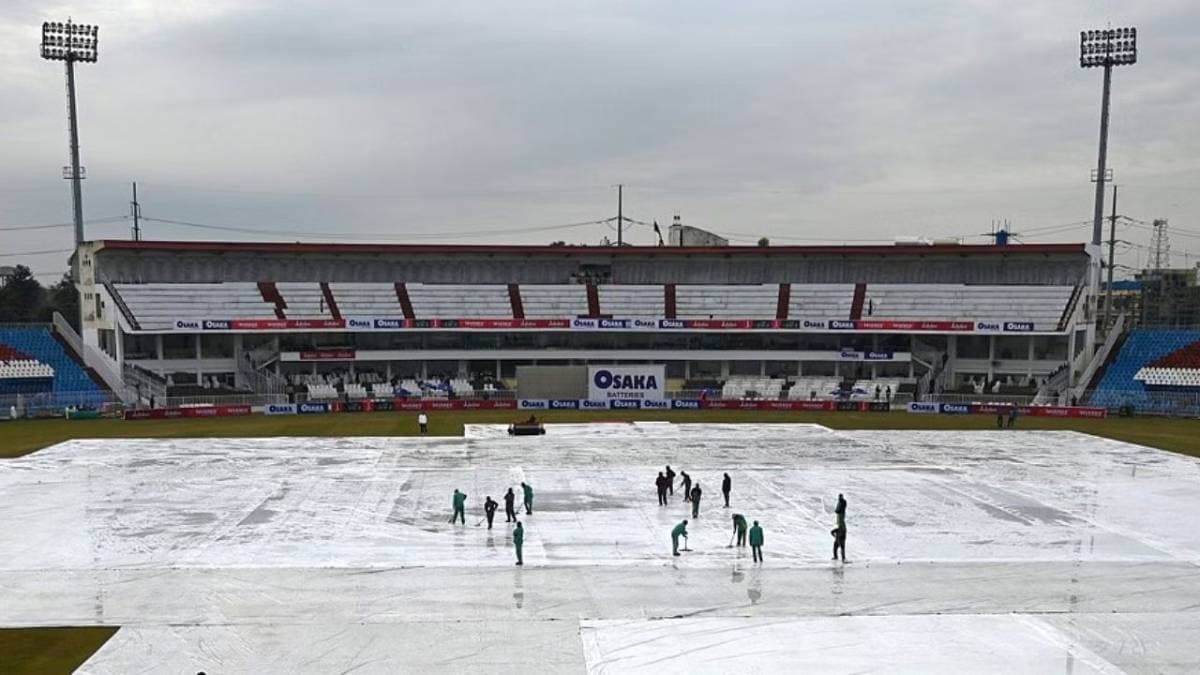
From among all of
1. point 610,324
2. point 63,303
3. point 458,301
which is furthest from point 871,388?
point 63,303

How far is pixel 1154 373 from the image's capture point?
56906 mm

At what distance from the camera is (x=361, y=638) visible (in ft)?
53.4

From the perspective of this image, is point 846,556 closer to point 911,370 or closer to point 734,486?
point 734,486

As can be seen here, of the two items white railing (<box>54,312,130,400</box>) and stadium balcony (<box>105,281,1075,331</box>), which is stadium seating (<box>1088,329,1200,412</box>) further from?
Result: white railing (<box>54,312,130,400</box>)

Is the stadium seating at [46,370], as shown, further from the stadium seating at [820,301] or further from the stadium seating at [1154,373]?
the stadium seating at [1154,373]

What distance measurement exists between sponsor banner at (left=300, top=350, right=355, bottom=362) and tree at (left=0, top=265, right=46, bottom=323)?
5189 cm

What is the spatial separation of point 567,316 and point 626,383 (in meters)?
9.68

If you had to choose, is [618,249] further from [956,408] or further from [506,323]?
[956,408]

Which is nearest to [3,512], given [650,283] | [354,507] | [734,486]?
[354,507]

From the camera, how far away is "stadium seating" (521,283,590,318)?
6462cm

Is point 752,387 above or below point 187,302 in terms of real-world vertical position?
below

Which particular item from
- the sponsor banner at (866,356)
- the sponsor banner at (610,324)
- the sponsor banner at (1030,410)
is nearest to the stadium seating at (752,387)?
the sponsor banner at (610,324)

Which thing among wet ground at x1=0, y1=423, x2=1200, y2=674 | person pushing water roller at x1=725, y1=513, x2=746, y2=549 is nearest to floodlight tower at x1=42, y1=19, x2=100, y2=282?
wet ground at x1=0, y1=423, x2=1200, y2=674

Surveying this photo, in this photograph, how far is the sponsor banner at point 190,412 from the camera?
50.6 m
